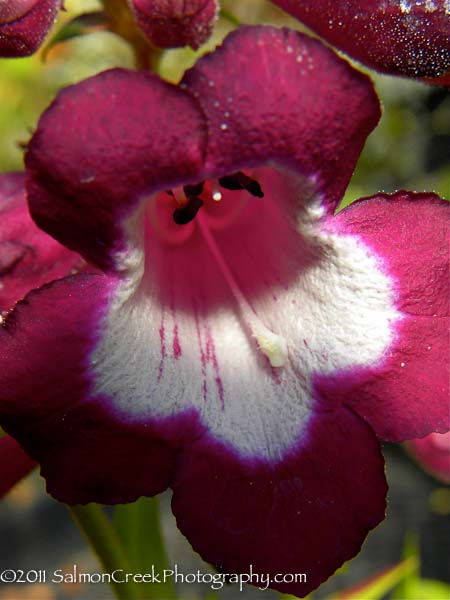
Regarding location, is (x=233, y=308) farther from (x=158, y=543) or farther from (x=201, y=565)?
(x=201, y=565)

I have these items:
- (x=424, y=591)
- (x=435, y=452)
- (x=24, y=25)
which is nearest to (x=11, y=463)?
(x=24, y=25)

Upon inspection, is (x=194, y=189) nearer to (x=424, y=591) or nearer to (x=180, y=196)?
(x=180, y=196)

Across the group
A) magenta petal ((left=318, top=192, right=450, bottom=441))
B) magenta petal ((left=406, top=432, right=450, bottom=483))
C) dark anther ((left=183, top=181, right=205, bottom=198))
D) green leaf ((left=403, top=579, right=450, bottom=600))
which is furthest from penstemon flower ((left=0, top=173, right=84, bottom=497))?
green leaf ((left=403, top=579, right=450, bottom=600))

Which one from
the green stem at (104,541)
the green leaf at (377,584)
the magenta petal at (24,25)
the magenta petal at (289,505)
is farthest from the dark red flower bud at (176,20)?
the green leaf at (377,584)

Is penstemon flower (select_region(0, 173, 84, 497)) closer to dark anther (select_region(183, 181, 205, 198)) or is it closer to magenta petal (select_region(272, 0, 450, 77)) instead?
dark anther (select_region(183, 181, 205, 198))

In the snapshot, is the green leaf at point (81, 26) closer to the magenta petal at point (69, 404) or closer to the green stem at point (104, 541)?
the magenta petal at point (69, 404)
